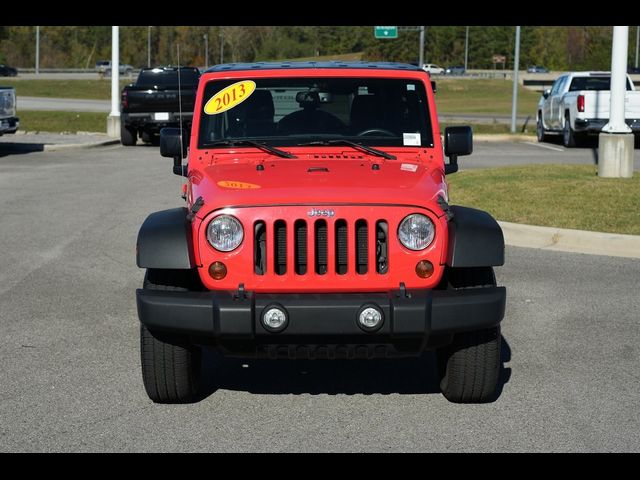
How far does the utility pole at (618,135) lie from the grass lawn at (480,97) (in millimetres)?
33731

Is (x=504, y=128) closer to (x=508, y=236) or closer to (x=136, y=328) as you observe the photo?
(x=508, y=236)

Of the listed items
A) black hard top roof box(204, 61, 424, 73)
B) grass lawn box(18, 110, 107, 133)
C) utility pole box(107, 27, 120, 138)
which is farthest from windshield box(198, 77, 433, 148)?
grass lawn box(18, 110, 107, 133)

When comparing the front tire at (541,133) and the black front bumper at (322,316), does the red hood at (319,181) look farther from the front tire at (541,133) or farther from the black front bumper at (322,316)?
the front tire at (541,133)

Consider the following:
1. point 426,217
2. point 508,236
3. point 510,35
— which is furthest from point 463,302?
point 510,35

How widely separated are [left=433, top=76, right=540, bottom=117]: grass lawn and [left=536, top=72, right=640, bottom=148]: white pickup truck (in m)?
20.0

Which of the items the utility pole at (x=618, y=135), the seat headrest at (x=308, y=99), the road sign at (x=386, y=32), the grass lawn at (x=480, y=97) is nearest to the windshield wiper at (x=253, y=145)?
the seat headrest at (x=308, y=99)

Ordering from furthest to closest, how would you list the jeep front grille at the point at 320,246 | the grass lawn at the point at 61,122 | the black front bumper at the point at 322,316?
the grass lawn at the point at 61,122
the jeep front grille at the point at 320,246
the black front bumper at the point at 322,316

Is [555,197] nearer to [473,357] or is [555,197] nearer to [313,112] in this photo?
[313,112]

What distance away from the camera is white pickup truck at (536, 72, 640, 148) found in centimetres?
2639

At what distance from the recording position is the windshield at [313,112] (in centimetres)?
711

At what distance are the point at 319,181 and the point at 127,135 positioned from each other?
22765 millimetres

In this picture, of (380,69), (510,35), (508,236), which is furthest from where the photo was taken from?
(510,35)
